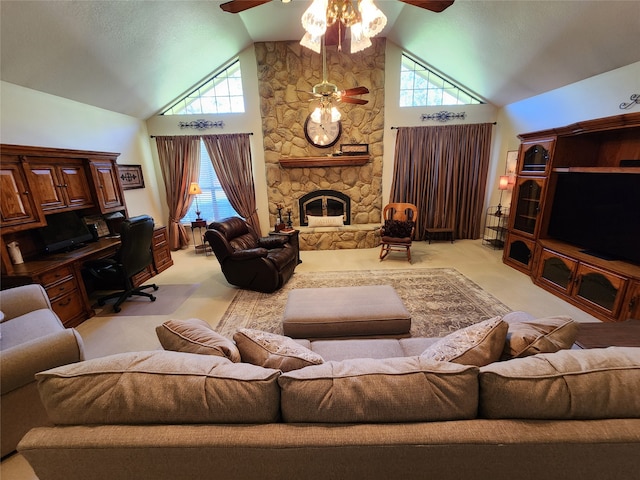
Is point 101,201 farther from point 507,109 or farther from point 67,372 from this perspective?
point 507,109

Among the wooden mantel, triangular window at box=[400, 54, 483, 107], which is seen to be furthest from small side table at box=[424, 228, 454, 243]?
triangular window at box=[400, 54, 483, 107]

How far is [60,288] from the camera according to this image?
8.71ft

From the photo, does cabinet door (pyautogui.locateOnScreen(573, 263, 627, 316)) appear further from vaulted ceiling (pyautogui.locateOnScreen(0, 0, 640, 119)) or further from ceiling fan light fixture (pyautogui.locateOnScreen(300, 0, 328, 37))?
ceiling fan light fixture (pyautogui.locateOnScreen(300, 0, 328, 37))

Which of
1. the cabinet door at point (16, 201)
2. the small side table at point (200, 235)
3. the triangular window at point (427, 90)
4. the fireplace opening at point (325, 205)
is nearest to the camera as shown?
the cabinet door at point (16, 201)

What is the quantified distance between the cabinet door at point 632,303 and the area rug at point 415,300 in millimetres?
899

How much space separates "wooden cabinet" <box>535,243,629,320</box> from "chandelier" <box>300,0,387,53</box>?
3078 millimetres

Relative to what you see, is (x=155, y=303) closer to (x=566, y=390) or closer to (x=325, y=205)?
(x=325, y=205)

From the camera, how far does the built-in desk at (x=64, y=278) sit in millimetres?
2465

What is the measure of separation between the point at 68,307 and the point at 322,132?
4.57 metres

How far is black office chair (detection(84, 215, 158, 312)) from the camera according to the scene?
9.61 ft

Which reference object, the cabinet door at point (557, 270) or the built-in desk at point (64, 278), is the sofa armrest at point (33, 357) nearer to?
the built-in desk at point (64, 278)

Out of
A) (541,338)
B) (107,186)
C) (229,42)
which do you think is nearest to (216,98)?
(229,42)

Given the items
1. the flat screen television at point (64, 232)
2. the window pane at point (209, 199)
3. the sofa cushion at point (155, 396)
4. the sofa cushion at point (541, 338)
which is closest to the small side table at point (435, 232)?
the window pane at point (209, 199)

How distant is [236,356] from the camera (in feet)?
3.88
